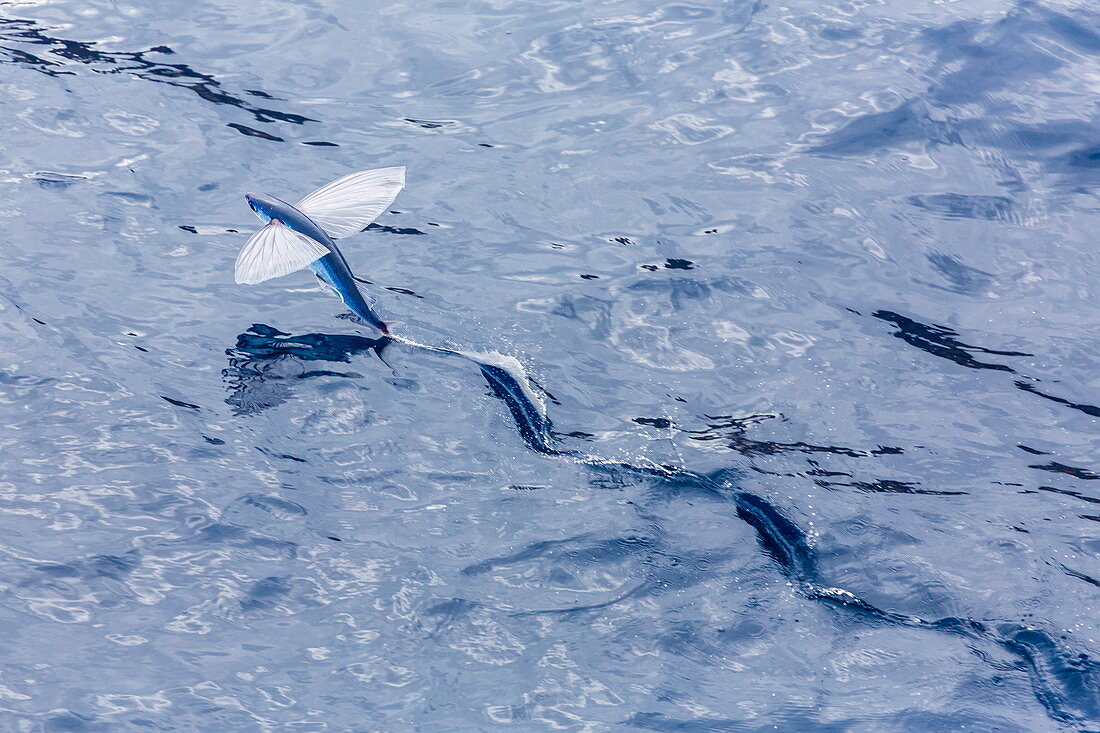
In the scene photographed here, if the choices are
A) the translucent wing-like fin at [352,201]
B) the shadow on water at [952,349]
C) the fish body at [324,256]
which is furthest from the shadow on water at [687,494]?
the translucent wing-like fin at [352,201]

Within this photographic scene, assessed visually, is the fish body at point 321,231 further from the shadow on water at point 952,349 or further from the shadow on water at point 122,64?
the shadow on water at point 952,349

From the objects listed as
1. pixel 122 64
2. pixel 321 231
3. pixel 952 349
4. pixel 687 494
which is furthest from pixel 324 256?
pixel 122 64

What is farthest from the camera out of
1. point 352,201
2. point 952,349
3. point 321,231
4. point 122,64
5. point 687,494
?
point 122,64

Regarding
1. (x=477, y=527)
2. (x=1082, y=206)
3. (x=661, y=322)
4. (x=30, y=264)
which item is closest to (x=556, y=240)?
(x=661, y=322)

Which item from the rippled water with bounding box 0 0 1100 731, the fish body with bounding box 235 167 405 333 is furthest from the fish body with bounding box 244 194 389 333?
the rippled water with bounding box 0 0 1100 731

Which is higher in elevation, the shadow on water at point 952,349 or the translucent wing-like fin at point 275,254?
the translucent wing-like fin at point 275,254

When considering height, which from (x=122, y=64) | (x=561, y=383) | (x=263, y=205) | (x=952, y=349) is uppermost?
(x=122, y=64)

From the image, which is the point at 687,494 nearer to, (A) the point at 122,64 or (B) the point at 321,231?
(B) the point at 321,231
